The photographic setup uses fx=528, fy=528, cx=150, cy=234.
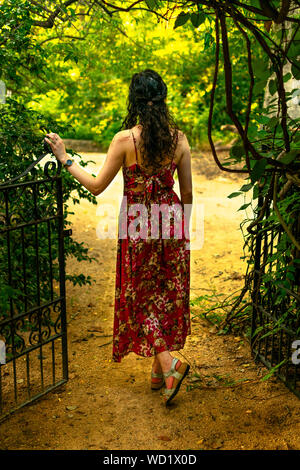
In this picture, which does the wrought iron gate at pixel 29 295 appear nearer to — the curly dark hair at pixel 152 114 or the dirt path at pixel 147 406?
the dirt path at pixel 147 406

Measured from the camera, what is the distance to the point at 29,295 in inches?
150

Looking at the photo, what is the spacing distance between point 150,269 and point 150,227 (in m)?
0.26

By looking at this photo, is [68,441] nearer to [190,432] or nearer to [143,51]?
[190,432]

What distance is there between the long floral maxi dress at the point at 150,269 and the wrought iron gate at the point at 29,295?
0.40m

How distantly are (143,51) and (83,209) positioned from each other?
10.0 feet

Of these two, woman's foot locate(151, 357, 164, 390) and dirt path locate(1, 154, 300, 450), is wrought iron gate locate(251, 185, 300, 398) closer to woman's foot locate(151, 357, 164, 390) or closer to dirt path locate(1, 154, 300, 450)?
dirt path locate(1, 154, 300, 450)

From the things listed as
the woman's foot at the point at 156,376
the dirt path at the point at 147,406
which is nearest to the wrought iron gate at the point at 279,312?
the dirt path at the point at 147,406

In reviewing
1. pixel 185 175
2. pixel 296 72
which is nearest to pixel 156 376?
pixel 185 175

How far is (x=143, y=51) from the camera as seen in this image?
685cm

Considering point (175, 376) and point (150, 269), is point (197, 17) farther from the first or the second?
point (175, 376)

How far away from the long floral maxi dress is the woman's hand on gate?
0.39 m

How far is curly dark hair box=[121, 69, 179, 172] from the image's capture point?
3098 mm

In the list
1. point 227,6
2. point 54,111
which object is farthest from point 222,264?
point 54,111

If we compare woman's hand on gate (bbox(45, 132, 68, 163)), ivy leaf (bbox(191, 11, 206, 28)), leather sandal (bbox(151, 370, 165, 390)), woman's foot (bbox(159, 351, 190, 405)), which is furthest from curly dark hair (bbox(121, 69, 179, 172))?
leather sandal (bbox(151, 370, 165, 390))
